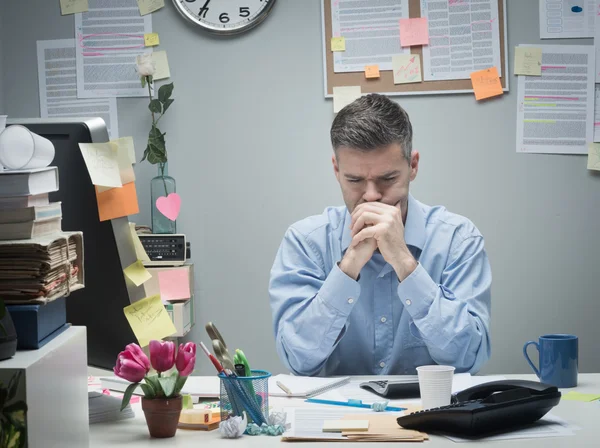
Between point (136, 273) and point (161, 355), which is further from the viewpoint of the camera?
point (136, 273)

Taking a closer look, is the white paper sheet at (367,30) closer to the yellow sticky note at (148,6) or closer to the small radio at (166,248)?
the yellow sticky note at (148,6)

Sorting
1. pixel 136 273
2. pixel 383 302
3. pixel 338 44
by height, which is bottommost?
pixel 383 302

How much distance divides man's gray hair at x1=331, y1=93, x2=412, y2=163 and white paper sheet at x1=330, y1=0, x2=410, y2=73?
1218 mm

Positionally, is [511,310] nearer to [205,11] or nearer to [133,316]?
[205,11]

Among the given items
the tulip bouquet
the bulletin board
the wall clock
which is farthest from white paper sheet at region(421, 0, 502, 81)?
the tulip bouquet

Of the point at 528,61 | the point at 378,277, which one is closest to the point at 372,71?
the point at 528,61

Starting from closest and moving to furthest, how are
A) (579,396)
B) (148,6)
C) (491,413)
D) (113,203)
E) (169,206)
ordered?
1. (491,413)
2. (113,203)
3. (579,396)
4. (169,206)
5. (148,6)

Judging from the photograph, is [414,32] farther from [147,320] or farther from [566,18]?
[147,320]

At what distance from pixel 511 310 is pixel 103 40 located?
2.05 meters

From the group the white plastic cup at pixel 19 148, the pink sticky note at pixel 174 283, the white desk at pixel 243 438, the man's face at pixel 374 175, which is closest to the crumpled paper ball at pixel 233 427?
the white desk at pixel 243 438

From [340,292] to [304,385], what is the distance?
0.86 feet

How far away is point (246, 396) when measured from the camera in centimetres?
125

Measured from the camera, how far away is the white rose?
122 inches

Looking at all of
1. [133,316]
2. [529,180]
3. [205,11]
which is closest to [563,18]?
[529,180]
